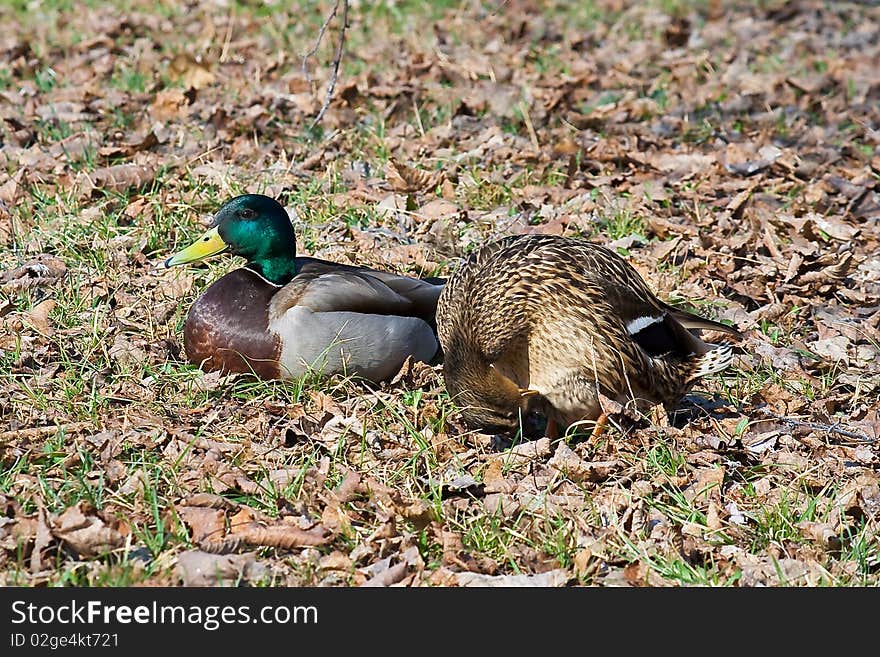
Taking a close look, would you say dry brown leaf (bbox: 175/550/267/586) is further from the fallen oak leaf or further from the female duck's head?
the fallen oak leaf

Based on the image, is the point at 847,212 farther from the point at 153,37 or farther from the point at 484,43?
the point at 153,37

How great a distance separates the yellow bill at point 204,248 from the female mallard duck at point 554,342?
3.82ft

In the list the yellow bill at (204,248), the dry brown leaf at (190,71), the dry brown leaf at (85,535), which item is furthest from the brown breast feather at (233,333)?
the dry brown leaf at (190,71)

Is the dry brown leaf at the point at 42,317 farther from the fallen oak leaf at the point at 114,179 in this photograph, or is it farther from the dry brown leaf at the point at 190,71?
the dry brown leaf at the point at 190,71

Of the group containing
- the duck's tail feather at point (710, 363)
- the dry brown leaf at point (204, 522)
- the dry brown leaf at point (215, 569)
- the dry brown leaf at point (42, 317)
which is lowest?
the dry brown leaf at point (42, 317)

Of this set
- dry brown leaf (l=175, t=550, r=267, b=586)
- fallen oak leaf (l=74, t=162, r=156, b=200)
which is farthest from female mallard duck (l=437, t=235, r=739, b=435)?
fallen oak leaf (l=74, t=162, r=156, b=200)

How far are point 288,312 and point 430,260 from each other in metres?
1.19

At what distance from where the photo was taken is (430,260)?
19.1 feet

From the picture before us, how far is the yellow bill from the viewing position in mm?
4991

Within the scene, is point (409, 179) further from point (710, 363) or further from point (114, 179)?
point (710, 363)

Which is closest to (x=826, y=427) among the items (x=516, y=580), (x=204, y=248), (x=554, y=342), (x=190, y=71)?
(x=554, y=342)

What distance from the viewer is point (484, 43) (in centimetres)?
930

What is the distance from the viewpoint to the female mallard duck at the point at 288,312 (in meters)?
4.77

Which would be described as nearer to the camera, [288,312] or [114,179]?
[288,312]
